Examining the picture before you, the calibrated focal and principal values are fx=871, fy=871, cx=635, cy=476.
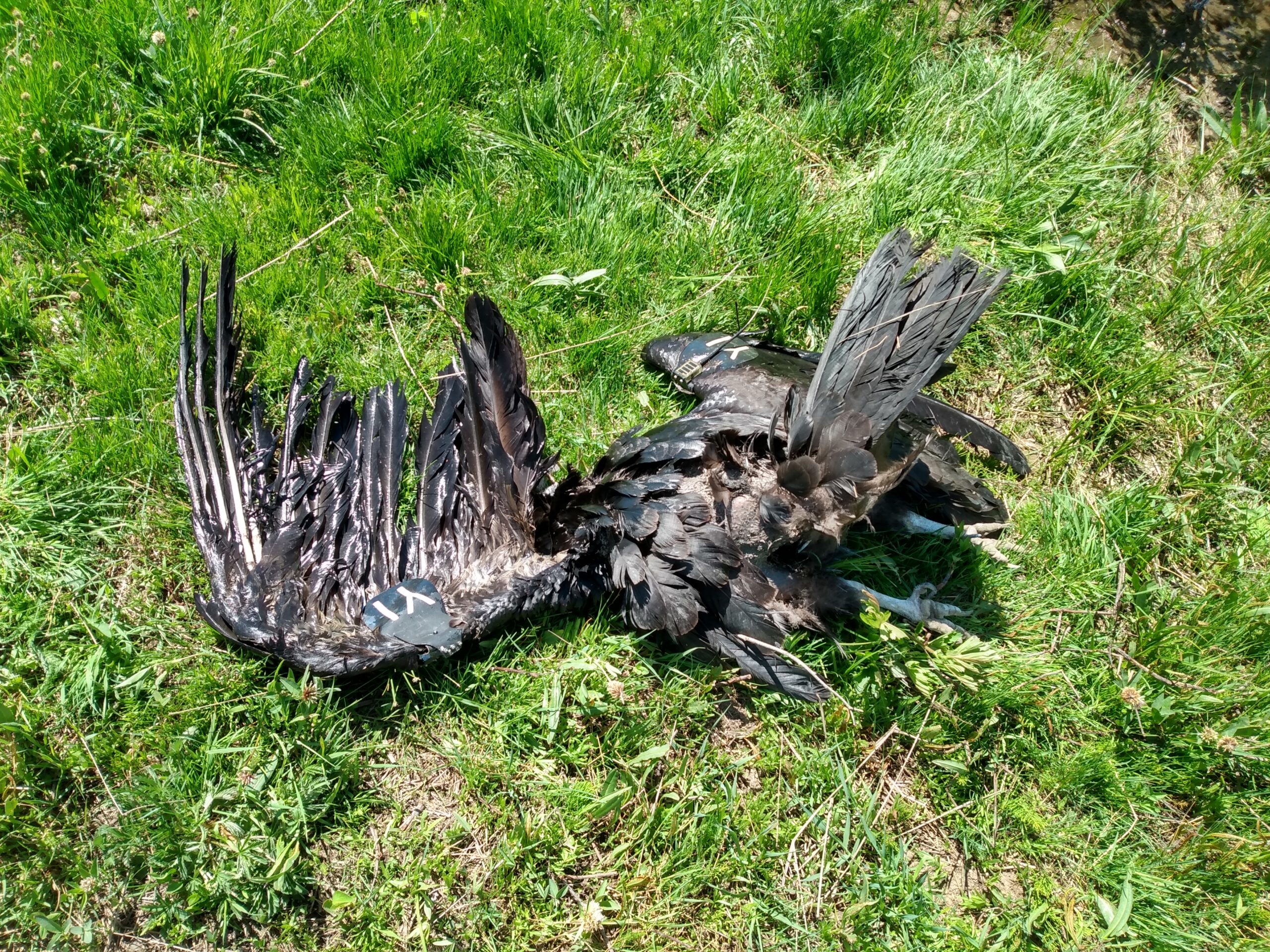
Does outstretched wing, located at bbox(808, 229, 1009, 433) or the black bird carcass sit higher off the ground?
outstretched wing, located at bbox(808, 229, 1009, 433)

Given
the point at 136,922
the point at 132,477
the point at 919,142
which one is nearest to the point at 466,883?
the point at 136,922

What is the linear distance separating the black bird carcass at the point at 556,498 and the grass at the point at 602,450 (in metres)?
0.29

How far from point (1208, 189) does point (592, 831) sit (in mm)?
3780

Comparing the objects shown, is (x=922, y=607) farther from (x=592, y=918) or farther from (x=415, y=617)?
(x=415, y=617)

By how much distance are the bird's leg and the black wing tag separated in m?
1.59

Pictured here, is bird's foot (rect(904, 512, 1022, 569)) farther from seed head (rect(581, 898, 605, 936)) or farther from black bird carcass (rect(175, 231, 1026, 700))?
seed head (rect(581, 898, 605, 936))

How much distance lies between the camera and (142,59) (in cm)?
351

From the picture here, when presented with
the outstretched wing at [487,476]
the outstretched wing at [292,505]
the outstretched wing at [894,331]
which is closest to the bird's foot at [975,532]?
the outstretched wing at [894,331]

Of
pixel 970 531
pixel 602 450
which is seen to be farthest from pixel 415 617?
pixel 970 531

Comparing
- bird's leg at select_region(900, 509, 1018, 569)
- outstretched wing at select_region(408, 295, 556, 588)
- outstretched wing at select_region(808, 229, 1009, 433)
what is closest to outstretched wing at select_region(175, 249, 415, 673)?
outstretched wing at select_region(408, 295, 556, 588)

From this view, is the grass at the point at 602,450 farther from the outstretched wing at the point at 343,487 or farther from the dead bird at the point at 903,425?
the outstretched wing at the point at 343,487

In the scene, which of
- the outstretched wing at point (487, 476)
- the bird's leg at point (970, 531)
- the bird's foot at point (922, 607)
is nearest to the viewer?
the outstretched wing at point (487, 476)

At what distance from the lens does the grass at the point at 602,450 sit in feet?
8.93

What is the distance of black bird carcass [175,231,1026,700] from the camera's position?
257cm
